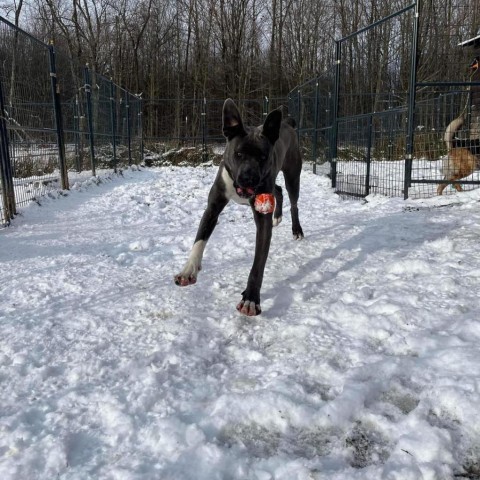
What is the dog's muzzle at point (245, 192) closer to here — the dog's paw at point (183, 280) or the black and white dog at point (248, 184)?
the black and white dog at point (248, 184)

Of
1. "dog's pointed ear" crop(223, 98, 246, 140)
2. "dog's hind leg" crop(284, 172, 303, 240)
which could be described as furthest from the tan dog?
"dog's pointed ear" crop(223, 98, 246, 140)

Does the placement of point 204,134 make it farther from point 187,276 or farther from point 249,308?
point 249,308

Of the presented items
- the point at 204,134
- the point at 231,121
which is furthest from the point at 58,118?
the point at 204,134

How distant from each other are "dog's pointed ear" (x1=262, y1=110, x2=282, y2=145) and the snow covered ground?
107 cm

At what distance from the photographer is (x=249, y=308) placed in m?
2.68

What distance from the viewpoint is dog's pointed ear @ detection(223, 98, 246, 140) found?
10.5ft

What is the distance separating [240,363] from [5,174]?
422cm

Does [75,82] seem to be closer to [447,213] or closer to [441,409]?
[447,213]

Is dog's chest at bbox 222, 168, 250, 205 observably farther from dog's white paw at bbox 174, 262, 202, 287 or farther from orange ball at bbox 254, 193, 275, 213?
dog's white paw at bbox 174, 262, 202, 287

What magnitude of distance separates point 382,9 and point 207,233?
24795 mm

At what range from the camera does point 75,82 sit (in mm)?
9523

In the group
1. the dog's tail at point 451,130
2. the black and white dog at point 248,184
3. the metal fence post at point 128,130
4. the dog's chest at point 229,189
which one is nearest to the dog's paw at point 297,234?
the black and white dog at point 248,184

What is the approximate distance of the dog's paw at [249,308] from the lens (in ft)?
8.75

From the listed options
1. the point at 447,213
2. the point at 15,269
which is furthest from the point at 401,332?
the point at 447,213
